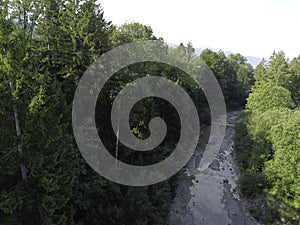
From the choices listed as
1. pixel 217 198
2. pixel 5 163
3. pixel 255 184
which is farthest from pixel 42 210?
pixel 255 184

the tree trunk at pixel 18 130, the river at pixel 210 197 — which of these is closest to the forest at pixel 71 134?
the tree trunk at pixel 18 130

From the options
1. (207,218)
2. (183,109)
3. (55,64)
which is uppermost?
(55,64)

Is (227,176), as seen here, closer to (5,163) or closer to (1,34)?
(5,163)

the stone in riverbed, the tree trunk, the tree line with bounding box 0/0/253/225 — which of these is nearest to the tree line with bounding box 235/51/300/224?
the stone in riverbed

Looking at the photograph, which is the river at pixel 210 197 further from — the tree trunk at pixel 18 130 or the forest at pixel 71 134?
the tree trunk at pixel 18 130

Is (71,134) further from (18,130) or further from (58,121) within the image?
(18,130)

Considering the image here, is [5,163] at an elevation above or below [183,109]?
below

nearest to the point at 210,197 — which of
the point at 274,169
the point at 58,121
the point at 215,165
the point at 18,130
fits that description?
the point at 274,169
